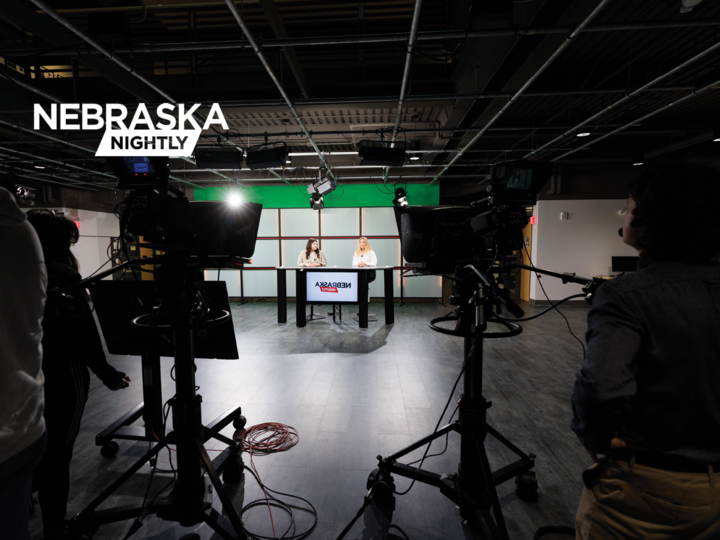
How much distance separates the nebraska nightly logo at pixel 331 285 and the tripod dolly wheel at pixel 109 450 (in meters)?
3.71

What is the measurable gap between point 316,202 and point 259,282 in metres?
2.54

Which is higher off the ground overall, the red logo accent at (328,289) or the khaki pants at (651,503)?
the khaki pants at (651,503)

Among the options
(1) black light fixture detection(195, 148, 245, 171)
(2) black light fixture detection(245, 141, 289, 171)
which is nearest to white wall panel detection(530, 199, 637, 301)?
(2) black light fixture detection(245, 141, 289, 171)

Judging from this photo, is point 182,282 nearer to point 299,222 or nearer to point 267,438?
point 267,438

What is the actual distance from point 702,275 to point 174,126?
552 cm

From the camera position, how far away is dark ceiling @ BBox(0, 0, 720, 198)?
2984 mm

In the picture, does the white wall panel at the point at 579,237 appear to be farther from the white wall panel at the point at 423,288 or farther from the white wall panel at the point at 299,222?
the white wall panel at the point at 299,222

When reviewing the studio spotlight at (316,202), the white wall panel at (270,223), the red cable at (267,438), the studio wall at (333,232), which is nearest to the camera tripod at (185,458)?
the red cable at (267,438)

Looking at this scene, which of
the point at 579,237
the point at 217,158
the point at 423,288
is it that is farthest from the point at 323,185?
the point at 579,237

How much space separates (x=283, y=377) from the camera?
3.37 meters

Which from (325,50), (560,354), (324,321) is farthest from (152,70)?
(560,354)

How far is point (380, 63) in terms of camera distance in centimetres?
451

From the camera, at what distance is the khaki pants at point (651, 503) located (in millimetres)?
708

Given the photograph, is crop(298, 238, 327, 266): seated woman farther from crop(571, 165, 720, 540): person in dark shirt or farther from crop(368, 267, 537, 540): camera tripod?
crop(571, 165, 720, 540): person in dark shirt
